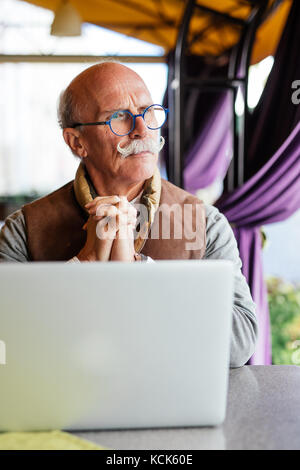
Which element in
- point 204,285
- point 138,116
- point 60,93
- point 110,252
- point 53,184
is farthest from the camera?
point 53,184

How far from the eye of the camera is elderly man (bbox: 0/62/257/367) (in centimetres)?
157

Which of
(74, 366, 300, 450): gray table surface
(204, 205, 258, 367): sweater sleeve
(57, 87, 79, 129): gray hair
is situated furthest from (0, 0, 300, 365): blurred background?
(74, 366, 300, 450): gray table surface

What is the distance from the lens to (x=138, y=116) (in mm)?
1578

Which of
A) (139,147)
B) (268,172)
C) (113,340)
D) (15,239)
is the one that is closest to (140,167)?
(139,147)

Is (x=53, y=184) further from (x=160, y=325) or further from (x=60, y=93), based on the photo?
(x=160, y=325)

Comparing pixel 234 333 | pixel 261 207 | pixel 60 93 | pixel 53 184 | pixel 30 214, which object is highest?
pixel 53 184

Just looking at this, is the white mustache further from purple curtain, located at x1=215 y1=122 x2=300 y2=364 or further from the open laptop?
purple curtain, located at x1=215 y1=122 x2=300 y2=364

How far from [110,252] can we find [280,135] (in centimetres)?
150

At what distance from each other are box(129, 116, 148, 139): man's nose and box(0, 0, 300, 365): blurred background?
1.93 feet

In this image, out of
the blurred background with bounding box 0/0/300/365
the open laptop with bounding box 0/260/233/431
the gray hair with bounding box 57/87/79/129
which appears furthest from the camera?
the blurred background with bounding box 0/0/300/365

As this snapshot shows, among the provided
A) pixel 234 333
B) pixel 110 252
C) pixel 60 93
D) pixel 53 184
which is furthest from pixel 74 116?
pixel 53 184

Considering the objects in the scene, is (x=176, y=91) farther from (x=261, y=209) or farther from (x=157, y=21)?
(x=157, y=21)

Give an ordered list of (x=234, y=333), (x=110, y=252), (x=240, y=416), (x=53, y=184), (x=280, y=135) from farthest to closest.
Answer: (x=53, y=184), (x=280, y=135), (x=110, y=252), (x=234, y=333), (x=240, y=416)

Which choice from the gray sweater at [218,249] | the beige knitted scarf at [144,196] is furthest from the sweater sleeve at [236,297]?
the beige knitted scarf at [144,196]
